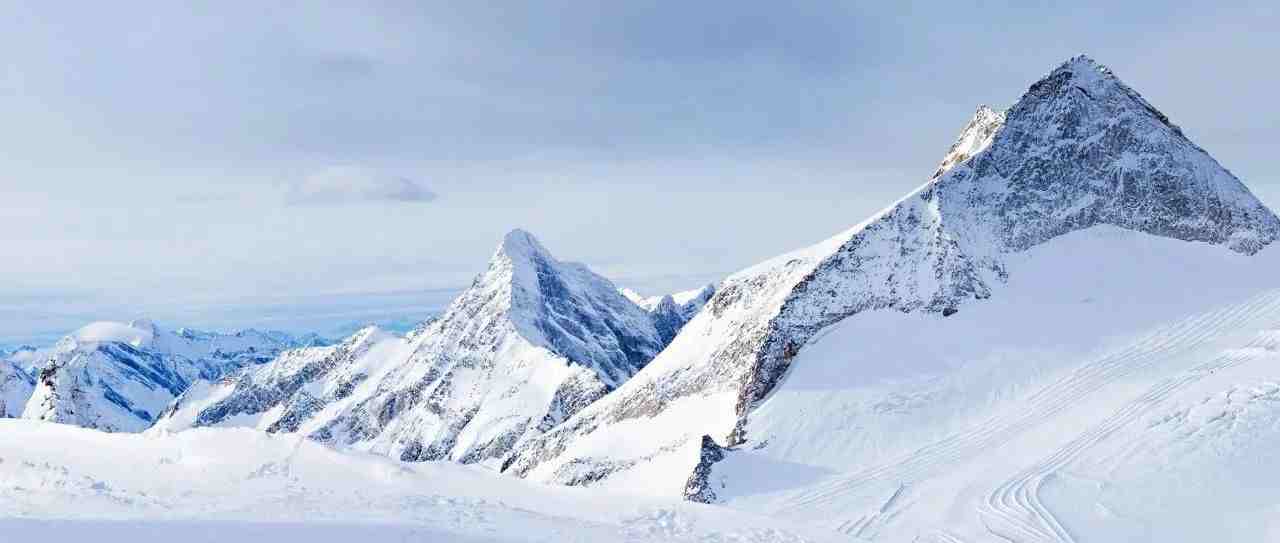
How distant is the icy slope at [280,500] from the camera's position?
57.4ft

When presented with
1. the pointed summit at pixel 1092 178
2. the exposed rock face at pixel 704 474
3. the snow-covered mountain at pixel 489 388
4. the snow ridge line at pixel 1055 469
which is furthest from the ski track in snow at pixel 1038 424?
the snow-covered mountain at pixel 489 388

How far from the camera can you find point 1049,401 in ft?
171

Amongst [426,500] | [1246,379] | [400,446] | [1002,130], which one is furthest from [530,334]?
[426,500]

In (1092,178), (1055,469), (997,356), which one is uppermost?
(1092,178)

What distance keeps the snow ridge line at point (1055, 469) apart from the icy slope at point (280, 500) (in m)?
17.7

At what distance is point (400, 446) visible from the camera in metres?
172

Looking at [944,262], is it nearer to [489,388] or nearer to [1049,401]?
[1049,401]

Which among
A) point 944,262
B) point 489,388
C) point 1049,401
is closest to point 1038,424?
point 1049,401

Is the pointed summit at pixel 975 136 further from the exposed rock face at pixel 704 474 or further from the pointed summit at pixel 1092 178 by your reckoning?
the exposed rock face at pixel 704 474

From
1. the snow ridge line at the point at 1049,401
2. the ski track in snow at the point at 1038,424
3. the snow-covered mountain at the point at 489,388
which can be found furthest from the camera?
the snow-covered mountain at the point at 489,388

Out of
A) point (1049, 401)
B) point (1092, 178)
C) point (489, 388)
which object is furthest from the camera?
point (489, 388)

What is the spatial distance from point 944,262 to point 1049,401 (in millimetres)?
16404

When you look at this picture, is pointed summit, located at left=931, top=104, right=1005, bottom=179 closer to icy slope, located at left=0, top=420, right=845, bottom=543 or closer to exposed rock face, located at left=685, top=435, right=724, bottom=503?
exposed rock face, located at left=685, top=435, right=724, bottom=503

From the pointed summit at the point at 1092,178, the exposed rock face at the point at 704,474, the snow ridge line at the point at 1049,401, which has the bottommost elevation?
the exposed rock face at the point at 704,474
